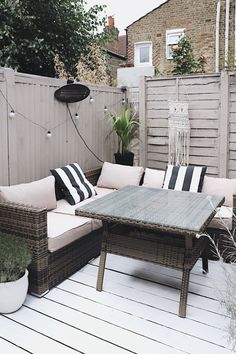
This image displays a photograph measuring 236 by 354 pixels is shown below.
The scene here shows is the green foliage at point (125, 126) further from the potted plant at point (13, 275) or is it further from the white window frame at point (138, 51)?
the white window frame at point (138, 51)

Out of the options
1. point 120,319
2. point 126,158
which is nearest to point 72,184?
point 126,158

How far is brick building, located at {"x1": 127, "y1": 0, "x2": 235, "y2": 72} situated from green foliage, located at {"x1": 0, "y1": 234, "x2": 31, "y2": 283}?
8.69 meters

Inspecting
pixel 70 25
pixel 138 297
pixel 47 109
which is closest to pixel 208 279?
pixel 138 297

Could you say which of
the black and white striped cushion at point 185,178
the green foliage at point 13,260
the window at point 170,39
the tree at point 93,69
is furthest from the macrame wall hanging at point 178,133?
the window at point 170,39

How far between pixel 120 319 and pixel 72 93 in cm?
269

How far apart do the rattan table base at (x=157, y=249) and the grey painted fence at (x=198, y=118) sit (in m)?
1.94

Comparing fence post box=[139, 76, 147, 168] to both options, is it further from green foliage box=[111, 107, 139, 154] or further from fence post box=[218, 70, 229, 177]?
fence post box=[218, 70, 229, 177]

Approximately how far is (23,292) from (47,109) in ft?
6.99

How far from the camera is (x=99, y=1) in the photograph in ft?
25.6

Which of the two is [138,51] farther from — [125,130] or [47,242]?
[47,242]

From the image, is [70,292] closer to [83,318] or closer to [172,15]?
[83,318]

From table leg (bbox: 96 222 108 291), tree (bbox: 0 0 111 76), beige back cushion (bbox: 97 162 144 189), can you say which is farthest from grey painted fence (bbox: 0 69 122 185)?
tree (bbox: 0 0 111 76)

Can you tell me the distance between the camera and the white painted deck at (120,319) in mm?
2148

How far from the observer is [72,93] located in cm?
412
